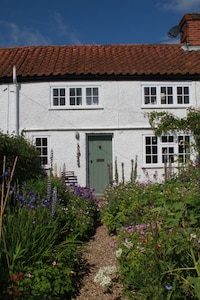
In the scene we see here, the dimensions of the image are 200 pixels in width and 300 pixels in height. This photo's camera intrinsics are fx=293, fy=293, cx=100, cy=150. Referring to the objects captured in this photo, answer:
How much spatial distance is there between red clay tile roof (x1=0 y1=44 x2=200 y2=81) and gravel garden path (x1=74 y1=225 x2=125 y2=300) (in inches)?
286

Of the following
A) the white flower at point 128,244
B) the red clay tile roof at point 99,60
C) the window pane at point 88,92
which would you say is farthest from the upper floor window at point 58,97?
the white flower at point 128,244

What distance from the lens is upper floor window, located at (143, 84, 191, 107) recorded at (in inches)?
448

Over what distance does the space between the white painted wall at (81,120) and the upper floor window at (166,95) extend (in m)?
0.28

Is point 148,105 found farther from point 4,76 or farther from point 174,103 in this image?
point 4,76

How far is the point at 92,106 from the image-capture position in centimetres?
1120

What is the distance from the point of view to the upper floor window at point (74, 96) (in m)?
11.3

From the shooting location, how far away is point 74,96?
446 inches

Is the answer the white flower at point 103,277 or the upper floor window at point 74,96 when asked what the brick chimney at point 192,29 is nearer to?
the upper floor window at point 74,96

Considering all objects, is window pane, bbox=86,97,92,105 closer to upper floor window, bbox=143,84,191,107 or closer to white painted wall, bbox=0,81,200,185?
white painted wall, bbox=0,81,200,185

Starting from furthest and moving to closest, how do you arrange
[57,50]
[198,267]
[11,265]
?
[57,50] → [11,265] → [198,267]

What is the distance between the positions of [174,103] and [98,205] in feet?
20.0

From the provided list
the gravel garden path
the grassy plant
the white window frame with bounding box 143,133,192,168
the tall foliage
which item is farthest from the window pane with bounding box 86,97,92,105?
the grassy plant

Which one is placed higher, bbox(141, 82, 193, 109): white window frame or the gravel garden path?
bbox(141, 82, 193, 109): white window frame

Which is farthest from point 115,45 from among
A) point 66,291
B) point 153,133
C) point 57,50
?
point 66,291
